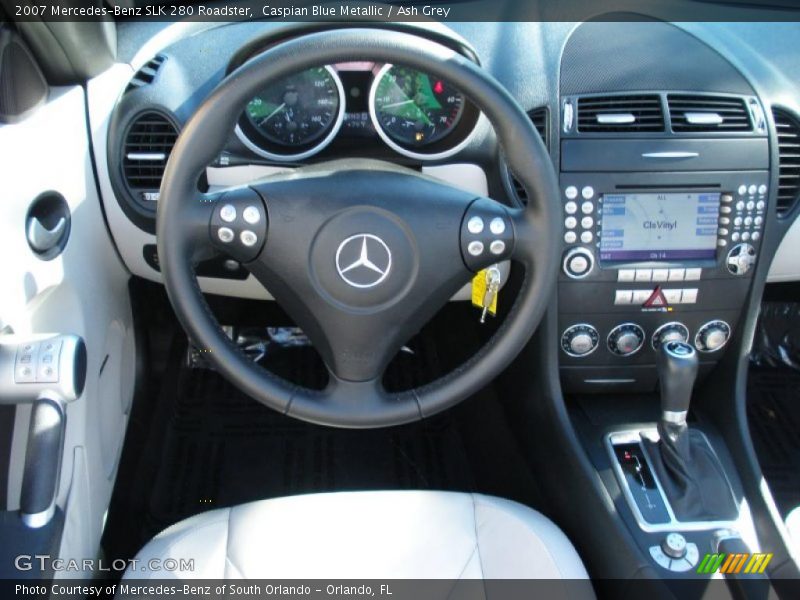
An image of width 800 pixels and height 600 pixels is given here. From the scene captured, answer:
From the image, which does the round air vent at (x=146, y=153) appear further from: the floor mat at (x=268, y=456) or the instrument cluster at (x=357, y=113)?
the floor mat at (x=268, y=456)

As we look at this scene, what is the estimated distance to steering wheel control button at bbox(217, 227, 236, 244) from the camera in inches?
46.3

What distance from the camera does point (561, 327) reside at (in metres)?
1.69

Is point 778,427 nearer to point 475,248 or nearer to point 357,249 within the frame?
point 475,248

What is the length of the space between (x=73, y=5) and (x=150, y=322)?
92 cm

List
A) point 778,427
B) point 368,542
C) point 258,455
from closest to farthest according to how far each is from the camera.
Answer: point 368,542 < point 258,455 < point 778,427

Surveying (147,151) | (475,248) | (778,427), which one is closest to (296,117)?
(147,151)

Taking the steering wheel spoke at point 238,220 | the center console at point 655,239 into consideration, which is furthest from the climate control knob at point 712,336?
the steering wheel spoke at point 238,220

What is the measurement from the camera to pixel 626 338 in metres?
1.71

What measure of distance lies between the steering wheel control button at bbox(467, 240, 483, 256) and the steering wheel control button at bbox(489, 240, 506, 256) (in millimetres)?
15

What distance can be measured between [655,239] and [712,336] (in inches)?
11.0

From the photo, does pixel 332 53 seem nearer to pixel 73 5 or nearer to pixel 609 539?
pixel 73 5

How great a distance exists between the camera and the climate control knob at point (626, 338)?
1.70 meters

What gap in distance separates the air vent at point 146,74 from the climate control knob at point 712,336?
1257 millimetres

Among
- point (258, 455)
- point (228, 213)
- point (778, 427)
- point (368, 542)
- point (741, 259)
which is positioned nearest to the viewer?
point (228, 213)
